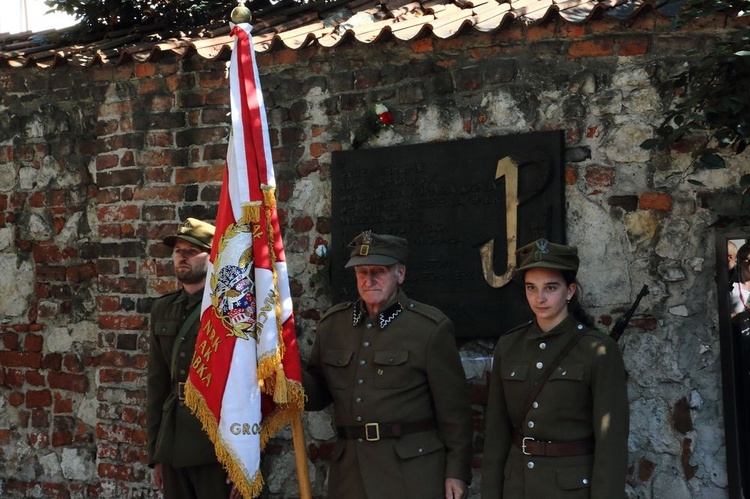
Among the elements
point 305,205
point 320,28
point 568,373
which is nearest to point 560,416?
point 568,373

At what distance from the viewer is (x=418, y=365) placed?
4.23 metres

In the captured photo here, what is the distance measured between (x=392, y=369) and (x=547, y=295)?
28.5 inches

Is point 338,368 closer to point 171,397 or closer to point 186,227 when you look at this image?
point 171,397

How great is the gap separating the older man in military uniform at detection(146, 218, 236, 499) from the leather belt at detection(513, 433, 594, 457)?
1.45 meters

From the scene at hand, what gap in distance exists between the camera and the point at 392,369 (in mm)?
4254

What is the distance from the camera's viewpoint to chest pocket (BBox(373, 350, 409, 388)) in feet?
13.9

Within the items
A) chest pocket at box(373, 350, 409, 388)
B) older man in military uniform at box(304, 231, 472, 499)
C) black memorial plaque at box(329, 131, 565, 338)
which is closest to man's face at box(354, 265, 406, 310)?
older man in military uniform at box(304, 231, 472, 499)

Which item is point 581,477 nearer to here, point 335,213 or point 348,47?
point 335,213

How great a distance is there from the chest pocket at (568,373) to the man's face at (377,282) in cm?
82

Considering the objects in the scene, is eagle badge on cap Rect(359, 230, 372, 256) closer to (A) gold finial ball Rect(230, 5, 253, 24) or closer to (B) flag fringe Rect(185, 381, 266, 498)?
(B) flag fringe Rect(185, 381, 266, 498)

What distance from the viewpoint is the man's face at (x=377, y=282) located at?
4340 millimetres

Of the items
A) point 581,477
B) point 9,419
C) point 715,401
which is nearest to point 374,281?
point 581,477

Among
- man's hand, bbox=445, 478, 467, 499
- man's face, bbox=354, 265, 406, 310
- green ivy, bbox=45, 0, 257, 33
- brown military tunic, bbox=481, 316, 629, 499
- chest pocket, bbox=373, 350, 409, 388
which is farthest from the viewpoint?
green ivy, bbox=45, 0, 257, 33

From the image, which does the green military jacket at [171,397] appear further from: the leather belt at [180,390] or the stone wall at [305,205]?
the stone wall at [305,205]
